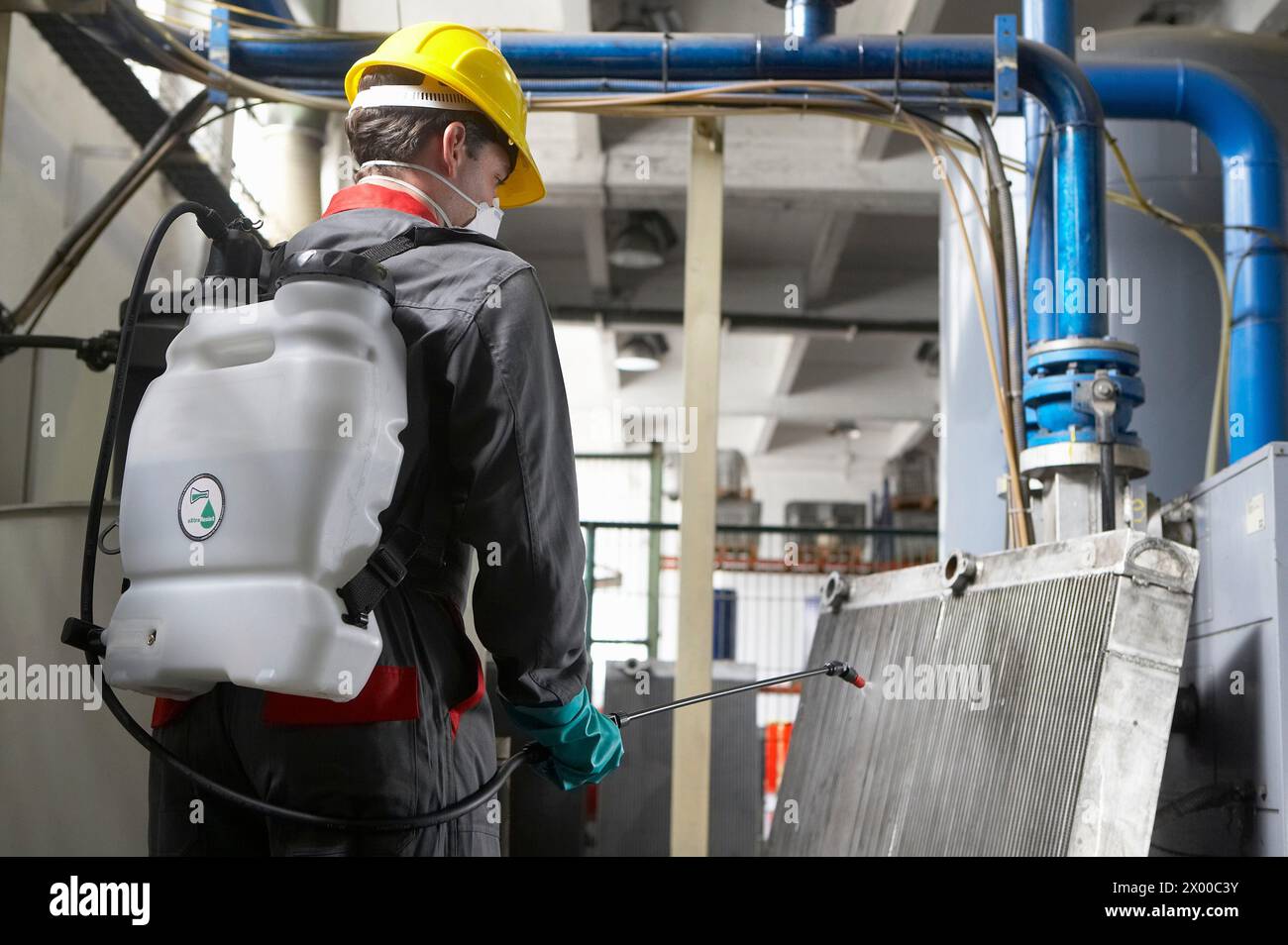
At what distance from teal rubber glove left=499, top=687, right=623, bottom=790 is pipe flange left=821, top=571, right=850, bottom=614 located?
1.61 m

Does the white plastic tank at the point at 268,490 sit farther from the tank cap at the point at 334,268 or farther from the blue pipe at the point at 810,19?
the blue pipe at the point at 810,19

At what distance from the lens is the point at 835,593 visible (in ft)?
11.2

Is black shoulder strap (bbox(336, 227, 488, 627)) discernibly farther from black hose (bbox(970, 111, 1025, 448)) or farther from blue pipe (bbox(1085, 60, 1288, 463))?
blue pipe (bbox(1085, 60, 1288, 463))

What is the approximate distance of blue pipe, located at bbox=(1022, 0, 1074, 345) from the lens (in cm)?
302

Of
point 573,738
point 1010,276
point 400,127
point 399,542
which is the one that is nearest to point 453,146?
point 400,127

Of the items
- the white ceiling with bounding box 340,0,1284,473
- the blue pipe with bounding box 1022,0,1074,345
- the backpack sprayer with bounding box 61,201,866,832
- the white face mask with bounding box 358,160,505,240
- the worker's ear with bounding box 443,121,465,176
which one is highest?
the white ceiling with bounding box 340,0,1284,473

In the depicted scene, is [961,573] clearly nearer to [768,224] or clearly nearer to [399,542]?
[399,542]

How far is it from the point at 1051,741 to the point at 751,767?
9.94 feet

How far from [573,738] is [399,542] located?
397 mm

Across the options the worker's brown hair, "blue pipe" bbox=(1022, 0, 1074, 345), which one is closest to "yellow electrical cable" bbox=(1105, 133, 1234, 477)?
"blue pipe" bbox=(1022, 0, 1074, 345)

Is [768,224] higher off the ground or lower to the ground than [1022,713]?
higher

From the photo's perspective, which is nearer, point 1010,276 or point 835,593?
point 1010,276

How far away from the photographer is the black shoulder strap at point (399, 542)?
149cm

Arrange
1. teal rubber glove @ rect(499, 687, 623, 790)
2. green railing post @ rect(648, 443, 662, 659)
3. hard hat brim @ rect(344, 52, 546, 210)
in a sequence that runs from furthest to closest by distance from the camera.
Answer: green railing post @ rect(648, 443, 662, 659) → hard hat brim @ rect(344, 52, 546, 210) → teal rubber glove @ rect(499, 687, 623, 790)
